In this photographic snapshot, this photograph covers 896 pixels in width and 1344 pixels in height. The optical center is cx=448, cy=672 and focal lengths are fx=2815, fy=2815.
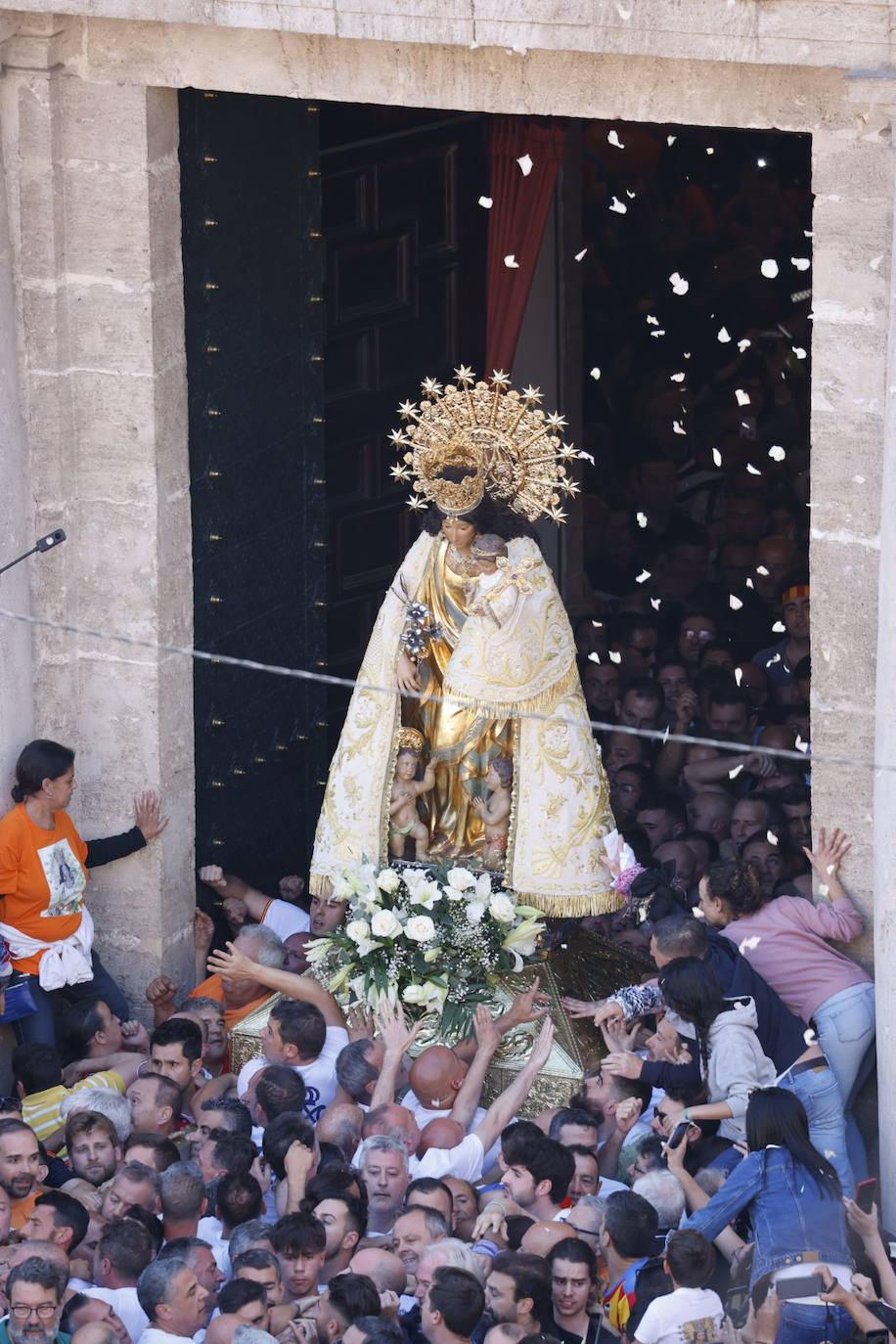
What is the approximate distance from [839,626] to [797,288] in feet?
16.2

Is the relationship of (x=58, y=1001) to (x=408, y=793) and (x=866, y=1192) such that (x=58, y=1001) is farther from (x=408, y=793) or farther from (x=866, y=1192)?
(x=866, y=1192)

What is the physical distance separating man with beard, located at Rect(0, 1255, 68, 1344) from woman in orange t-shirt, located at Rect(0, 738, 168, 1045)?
2118 millimetres

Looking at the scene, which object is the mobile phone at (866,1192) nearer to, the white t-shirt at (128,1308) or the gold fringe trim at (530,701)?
the gold fringe trim at (530,701)

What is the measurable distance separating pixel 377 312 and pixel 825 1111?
13.8 ft

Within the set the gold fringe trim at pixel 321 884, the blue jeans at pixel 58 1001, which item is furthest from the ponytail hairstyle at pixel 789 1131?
the blue jeans at pixel 58 1001

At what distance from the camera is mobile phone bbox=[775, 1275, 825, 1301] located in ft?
24.3

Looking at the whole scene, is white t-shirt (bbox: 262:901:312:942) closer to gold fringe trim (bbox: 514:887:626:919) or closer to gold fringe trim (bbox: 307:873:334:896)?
gold fringe trim (bbox: 307:873:334:896)

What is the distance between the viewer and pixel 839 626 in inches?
338

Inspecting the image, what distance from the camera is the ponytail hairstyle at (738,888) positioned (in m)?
8.78

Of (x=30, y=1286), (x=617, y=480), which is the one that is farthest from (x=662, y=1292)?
(x=617, y=480)

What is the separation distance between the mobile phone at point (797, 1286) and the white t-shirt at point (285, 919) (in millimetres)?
2974

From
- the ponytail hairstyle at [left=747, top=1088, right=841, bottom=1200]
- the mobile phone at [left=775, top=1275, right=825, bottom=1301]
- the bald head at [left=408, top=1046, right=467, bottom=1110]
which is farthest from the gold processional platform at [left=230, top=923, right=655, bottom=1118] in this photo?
the mobile phone at [left=775, top=1275, right=825, bottom=1301]

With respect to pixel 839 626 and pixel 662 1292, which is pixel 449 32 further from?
pixel 662 1292

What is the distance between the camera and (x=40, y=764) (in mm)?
9242
